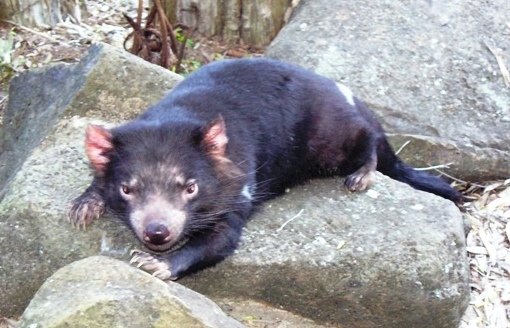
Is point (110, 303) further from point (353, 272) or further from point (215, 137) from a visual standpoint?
point (353, 272)

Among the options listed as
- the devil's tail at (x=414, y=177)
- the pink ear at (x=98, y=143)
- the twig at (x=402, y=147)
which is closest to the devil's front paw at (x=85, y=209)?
the pink ear at (x=98, y=143)

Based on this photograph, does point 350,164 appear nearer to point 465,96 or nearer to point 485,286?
point 485,286

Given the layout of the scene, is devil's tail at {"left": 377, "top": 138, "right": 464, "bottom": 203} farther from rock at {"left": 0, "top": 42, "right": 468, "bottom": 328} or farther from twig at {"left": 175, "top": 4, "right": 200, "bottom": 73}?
twig at {"left": 175, "top": 4, "right": 200, "bottom": 73}

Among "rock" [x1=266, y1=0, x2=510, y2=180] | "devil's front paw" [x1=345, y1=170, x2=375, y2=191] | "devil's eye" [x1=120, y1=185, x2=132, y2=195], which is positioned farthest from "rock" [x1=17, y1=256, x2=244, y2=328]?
"rock" [x1=266, y1=0, x2=510, y2=180]

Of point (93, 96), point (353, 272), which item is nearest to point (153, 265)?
point (353, 272)

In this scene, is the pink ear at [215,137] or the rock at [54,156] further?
the rock at [54,156]

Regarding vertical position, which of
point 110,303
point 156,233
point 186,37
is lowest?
point 186,37

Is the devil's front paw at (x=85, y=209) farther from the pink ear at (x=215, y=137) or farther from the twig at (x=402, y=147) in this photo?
the twig at (x=402, y=147)

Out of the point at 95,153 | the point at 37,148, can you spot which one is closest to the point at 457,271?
the point at 95,153
